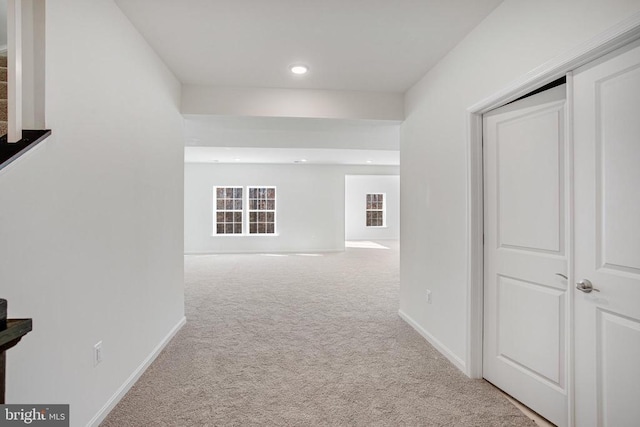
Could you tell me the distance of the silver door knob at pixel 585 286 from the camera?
165 cm

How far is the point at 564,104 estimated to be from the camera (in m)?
1.88

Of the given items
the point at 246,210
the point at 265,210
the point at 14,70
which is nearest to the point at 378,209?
the point at 265,210

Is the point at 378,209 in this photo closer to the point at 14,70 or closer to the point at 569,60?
the point at 569,60

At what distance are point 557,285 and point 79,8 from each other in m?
3.05

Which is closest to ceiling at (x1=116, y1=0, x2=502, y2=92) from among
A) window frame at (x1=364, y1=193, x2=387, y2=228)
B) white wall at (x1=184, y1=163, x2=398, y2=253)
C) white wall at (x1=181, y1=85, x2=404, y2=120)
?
white wall at (x1=181, y1=85, x2=404, y2=120)

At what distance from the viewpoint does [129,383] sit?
2311 mm

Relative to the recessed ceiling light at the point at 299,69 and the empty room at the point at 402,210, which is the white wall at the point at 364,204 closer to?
the empty room at the point at 402,210

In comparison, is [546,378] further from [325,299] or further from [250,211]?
[250,211]

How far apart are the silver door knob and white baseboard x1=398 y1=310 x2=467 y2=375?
1.18 m

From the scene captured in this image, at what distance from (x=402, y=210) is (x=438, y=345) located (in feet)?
5.01

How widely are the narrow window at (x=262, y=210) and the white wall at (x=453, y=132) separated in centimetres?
620

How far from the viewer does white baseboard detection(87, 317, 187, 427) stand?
6.37ft

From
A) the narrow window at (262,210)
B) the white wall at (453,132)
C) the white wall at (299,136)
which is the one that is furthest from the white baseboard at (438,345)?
the narrow window at (262,210)

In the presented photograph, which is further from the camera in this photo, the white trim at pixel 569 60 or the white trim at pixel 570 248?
the white trim at pixel 570 248
